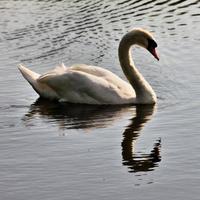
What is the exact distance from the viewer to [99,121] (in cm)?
1462

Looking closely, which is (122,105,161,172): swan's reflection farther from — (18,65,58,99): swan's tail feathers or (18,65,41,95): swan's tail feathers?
(18,65,41,95): swan's tail feathers

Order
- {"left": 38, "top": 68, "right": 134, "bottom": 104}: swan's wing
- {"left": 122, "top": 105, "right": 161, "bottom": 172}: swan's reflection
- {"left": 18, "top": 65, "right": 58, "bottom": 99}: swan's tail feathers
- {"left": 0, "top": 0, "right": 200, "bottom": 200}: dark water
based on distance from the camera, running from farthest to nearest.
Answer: {"left": 18, "top": 65, "right": 58, "bottom": 99}: swan's tail feathers → {"left": 38, "top": 68, "right": 134, "bottom": 104}: swan's wing → {"left": 122, "top": 105, "right": 161, "bottom": 172}: swan's reflection → {"left": 0, "top": 0, "right": 200, "bottom": 200}: dark water

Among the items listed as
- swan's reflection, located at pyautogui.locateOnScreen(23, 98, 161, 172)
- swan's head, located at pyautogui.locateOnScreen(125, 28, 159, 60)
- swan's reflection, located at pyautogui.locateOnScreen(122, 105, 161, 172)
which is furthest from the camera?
swan's head, located at pyautogui.locateOnScreen(125, 28, 159, 60)

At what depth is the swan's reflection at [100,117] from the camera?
40.9ft

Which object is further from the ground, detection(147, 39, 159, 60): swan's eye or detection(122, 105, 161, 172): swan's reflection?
detection(147, 39, 159, 60): swan's eye

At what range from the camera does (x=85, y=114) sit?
15.4 m

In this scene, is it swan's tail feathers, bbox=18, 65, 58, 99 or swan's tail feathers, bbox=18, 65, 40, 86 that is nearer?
swan's tail feathers, bbox=18, 65, 58, 99

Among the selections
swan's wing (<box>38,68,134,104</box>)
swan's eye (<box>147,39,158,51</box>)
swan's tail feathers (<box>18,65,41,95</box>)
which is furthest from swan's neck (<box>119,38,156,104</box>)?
swan's tail feathers (<box>18,65,41,95</box>)

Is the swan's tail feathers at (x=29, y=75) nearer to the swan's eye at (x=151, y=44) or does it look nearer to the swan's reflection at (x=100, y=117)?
the swan's reflection at (x=100, y=117)

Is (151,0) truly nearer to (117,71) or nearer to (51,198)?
(117,71)

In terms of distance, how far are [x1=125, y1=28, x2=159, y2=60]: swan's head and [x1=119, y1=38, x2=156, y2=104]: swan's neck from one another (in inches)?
6.4

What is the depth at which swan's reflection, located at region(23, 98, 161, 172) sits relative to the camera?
40.9ft

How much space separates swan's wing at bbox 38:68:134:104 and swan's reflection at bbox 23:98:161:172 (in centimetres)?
19

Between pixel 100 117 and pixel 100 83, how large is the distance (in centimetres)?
120
